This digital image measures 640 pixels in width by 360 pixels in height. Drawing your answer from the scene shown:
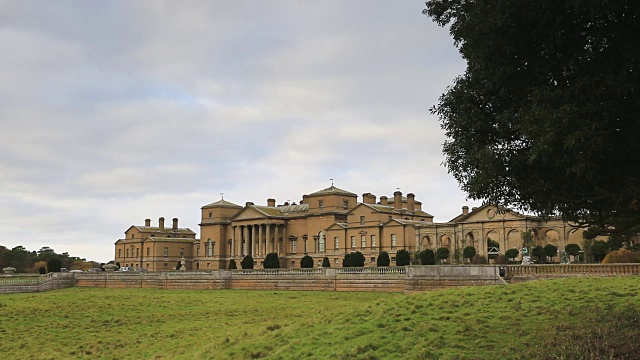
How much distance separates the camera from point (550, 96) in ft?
36.4

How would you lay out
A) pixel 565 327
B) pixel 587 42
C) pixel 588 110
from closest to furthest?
pixel 588 110, pixel 587 42, pixel 565 327

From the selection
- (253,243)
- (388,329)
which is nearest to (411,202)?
(253,243)

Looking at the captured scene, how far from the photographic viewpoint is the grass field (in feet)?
49.5

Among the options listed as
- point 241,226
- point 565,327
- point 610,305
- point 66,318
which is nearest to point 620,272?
point 610,305

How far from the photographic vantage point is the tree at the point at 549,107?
10727 millimetres

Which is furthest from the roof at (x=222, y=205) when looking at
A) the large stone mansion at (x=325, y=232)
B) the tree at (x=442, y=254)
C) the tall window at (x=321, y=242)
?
the tree at (x=442, y=254)

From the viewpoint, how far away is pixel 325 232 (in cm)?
8412

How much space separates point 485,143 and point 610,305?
324 inches

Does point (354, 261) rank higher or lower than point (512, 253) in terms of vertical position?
lower

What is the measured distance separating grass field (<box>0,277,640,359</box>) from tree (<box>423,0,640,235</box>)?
3.05 metres

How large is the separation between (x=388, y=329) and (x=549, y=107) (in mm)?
9125

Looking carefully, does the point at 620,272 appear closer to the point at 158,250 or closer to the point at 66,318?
the point at 66,318

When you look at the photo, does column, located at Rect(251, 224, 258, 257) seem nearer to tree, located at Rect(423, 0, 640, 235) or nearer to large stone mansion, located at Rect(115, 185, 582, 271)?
large stone mansion, located at Rect(115, 185, 582, 271)

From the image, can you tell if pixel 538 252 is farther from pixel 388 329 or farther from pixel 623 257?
pixel 388 329
